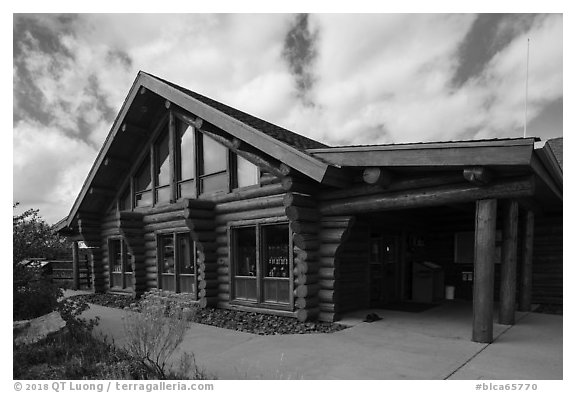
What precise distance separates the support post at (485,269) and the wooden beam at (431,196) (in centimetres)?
21

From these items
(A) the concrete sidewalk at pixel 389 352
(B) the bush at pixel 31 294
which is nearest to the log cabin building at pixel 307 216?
(A) the concrete sidewalk at pixel 389 352

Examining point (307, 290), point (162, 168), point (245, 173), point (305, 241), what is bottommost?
point (307, 290)

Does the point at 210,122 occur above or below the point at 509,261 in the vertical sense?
above

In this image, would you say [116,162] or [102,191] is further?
[102,191]

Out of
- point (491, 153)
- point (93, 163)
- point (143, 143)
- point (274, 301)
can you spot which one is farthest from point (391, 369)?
point (93, 163)

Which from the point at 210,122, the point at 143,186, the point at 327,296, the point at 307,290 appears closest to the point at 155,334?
the point at 307,290

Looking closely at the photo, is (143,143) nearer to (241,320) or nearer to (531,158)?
(241,320)

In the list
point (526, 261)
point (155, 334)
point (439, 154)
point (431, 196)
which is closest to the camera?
point (155, 334)

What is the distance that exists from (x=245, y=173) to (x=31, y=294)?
5216mm

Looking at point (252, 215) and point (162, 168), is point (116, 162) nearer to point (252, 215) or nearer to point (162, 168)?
point (162, 168)

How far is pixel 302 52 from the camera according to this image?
26.8 feet

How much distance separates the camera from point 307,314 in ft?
27.6

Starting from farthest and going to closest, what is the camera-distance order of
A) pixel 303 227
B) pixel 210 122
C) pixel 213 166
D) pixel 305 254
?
pixel 213 166
pixel 210 122
pixel 305 254
pixel 303 227

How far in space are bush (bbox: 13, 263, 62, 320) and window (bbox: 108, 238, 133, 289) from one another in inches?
235
